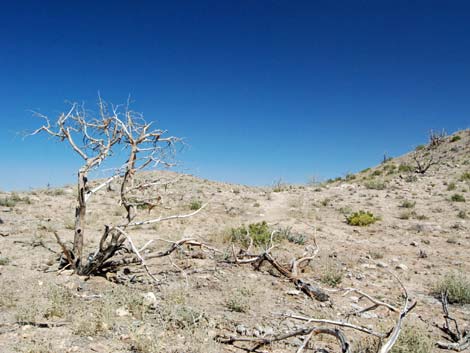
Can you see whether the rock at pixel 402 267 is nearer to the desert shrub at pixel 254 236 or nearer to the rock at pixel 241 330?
the desert shrub at pixel 254 236

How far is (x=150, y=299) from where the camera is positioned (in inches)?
182

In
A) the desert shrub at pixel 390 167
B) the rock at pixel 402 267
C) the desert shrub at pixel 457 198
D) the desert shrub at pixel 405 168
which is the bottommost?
the rock at pixel 402 267

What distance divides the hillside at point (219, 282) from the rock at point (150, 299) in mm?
15

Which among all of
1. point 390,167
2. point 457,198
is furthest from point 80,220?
point 390,167

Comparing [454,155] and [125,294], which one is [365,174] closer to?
[454,155]

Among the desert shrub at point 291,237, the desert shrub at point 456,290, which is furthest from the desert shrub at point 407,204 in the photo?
the desert shrub at point 456,290

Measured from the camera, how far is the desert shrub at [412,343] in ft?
11.2

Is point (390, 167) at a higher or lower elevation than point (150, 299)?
higher

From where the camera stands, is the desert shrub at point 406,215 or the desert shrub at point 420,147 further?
the desert shrub at point 420,147

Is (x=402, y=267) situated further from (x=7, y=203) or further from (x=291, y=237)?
(x=7, y=203)

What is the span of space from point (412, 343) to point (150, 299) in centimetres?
313

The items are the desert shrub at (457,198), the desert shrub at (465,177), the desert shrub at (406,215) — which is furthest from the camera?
the desert shrub at (465,177)

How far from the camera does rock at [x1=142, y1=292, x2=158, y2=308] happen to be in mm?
4523

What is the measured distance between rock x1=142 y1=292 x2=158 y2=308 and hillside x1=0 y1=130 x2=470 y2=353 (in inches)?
0.6
